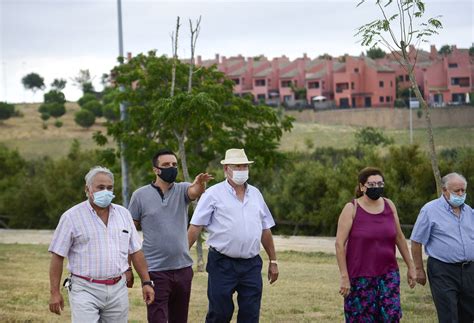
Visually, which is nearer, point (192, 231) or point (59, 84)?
point (192, 231)

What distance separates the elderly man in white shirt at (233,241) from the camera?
28.0 feet

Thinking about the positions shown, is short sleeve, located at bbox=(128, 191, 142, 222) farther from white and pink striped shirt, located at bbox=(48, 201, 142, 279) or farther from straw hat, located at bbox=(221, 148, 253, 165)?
white and pink striped shirt, located at bbox=(48, 201, 142, 279)

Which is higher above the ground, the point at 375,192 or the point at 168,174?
the point at 168,174

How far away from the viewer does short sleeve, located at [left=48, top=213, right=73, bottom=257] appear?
7.25 metres

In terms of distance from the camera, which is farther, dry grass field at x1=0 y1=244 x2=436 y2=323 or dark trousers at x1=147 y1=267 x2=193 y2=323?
dry grass field at x1=0 y1=244 x2=436 y2=323

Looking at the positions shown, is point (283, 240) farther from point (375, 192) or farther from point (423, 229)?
point (375, 192)

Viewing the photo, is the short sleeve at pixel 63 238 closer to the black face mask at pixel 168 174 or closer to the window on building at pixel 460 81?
the black face mask at pixel 168 174

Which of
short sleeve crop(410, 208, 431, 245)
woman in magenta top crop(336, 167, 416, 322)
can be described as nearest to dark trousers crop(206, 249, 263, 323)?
woman in magenta top crop(336, 167, 416, 322)

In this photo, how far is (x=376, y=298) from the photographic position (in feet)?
27.3

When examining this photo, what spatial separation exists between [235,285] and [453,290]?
2.05 meters

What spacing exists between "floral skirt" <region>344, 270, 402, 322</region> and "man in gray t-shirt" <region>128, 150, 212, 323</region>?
63.6 inches

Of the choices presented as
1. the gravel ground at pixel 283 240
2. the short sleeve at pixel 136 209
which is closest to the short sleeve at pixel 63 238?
the short sleeve at pixel 136 209

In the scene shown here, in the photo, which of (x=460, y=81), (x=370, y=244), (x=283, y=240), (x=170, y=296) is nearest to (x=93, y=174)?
(x=170, y=296)

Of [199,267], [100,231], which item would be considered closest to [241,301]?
[100,231]
